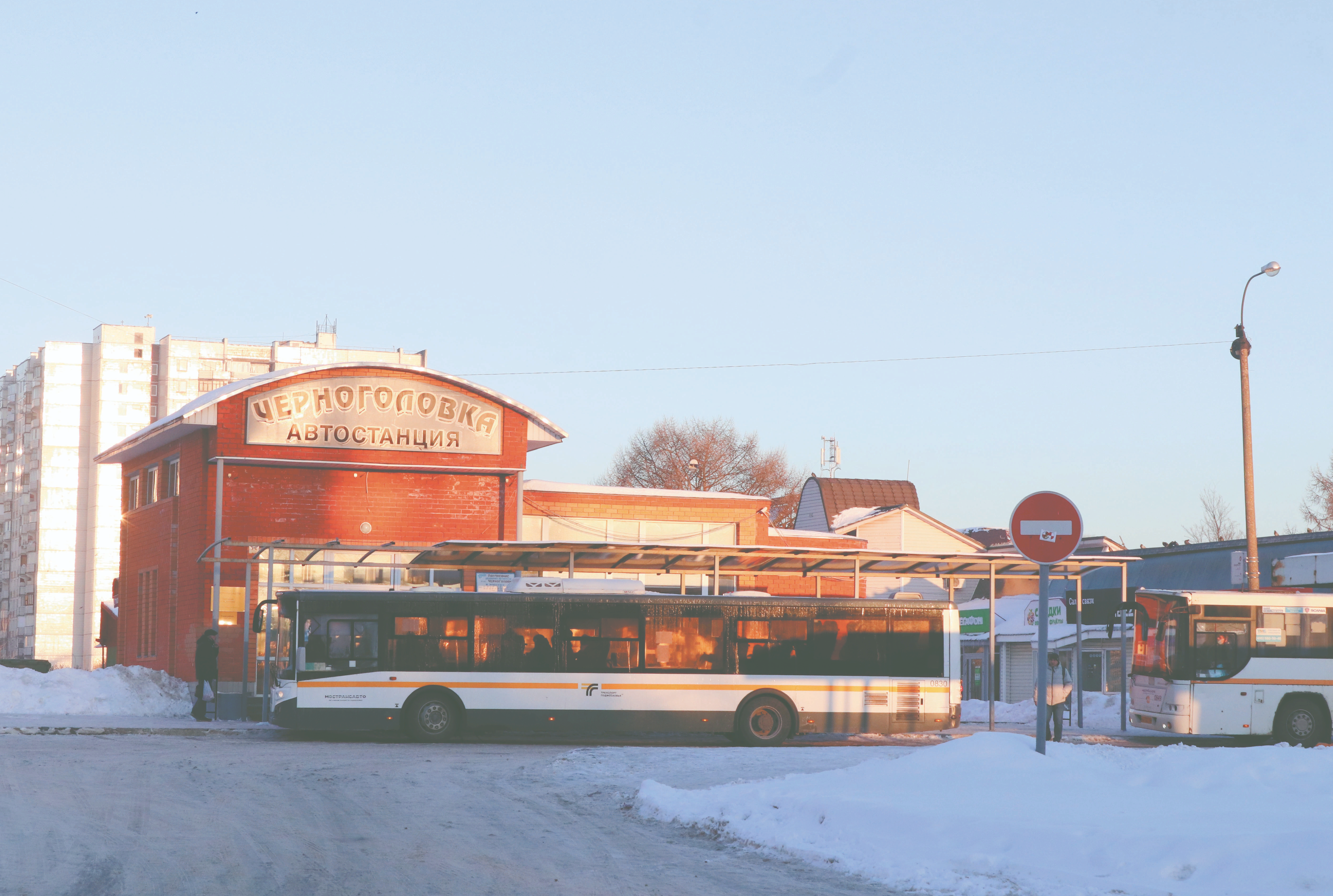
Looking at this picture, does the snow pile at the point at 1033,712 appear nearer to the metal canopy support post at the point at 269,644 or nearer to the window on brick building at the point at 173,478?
the metal canopy support post at the point at 269,644

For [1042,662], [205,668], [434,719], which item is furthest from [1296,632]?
[205,668]

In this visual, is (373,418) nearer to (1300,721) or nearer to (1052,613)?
(1052,613)

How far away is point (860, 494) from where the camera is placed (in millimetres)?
74062

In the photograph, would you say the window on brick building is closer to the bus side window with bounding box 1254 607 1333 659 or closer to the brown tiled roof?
the bus side window with bounding box 1254 607 1333 659

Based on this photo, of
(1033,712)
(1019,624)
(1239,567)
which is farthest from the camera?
(1019,624)

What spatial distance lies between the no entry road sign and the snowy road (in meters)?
3.97

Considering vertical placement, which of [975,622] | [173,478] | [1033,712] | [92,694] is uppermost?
[173,478]

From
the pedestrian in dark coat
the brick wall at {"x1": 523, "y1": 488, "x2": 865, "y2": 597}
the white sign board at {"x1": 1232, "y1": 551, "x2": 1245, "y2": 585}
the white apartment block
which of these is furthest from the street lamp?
the white apartment block

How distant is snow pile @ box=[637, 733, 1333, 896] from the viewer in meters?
9.16

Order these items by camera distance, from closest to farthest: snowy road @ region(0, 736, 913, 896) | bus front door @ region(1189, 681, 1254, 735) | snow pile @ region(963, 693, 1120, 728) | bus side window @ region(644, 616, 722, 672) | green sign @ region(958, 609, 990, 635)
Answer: snowy road @ region(0, 736, 913, 896) < bus side window @ region(644, 616, 722, 672) < bus front door @ region(1189, 681, 1254, 735) < green sign @ region(958, 609, 990, 635) < snow pile @ region(963, 693, 1120, 728)

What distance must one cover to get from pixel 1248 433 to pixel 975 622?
→ 275 inches

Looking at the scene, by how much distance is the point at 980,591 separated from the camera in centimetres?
6084

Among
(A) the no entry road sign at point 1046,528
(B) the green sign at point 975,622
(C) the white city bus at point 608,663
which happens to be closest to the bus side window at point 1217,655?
(C) the white city bus at point 608,663

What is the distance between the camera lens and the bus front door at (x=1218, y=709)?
25.1 m
